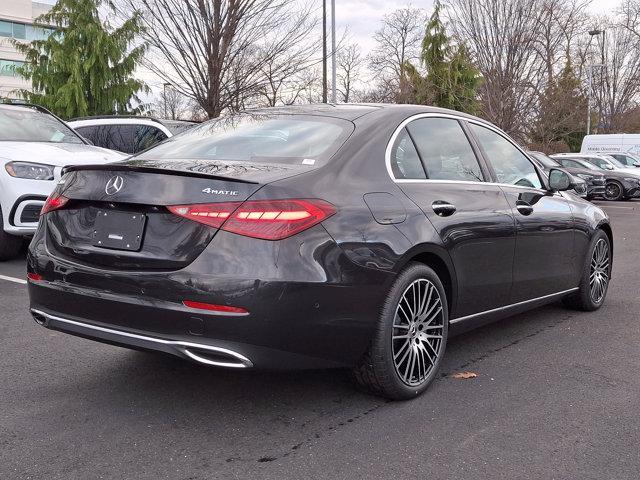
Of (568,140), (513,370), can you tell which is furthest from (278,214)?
(568,140)

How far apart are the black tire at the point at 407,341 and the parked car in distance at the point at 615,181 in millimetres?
20226

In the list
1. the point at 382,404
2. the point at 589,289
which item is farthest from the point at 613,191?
the point at 382,404

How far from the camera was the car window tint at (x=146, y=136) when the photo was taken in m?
9.40

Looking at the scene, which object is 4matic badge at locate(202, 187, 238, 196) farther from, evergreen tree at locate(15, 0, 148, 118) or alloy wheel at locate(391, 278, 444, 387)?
evergreen tree at locate(15, 0, 148, 118)

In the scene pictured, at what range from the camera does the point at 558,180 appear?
4.94m

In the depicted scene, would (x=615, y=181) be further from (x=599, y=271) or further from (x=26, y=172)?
(x=26, y=172)

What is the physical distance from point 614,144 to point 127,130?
73.6ft

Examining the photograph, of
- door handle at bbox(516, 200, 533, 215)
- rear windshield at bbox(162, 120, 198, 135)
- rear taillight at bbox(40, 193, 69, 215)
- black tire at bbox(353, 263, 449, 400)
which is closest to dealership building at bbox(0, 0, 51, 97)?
rear windshield at bbox(162, 120, 198, 135)

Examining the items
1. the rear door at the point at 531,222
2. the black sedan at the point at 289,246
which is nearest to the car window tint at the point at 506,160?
the rear door at the point at 531,222

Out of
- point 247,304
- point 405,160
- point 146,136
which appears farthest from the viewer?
point 146,136

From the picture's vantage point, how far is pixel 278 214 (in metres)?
2.92

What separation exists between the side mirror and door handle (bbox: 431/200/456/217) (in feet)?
4.95

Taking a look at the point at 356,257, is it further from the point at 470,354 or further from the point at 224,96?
the point at 224,96

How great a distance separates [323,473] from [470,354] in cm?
193
